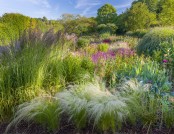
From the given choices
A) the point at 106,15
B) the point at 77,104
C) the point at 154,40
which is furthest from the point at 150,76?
the point at 106,15

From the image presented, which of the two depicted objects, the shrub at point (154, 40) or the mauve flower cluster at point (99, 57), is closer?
the mauve flower cluster at point (99, 57)

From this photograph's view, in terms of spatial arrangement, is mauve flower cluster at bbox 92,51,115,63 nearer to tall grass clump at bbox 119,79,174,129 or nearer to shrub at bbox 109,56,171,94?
shrub at bbox 109,56,171,94

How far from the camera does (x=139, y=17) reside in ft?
94.3

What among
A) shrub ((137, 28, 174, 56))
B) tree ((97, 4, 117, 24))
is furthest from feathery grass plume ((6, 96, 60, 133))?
tree ((97, 4, 117, 24))

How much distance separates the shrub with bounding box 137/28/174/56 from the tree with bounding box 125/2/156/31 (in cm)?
2058

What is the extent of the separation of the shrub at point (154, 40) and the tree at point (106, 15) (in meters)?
34.1

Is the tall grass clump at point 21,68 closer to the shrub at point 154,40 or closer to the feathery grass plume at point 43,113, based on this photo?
the feathery grass plume at point 43,113

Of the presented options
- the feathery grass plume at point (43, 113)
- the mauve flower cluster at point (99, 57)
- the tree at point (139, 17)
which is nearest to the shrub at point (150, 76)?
the mauve flower cluster at point (99, 57)

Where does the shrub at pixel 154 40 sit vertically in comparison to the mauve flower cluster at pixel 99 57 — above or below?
above

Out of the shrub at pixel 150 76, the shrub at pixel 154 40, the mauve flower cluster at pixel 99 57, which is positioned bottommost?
the shrub at pixel 150 76

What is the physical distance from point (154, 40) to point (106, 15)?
36.7 m

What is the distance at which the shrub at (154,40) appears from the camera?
8.20 meters

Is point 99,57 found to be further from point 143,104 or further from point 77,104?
point 77,104

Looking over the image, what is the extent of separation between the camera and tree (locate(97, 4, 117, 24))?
1678 inches
